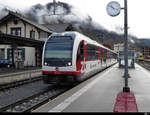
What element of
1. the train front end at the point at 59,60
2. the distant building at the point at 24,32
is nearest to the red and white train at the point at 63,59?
the train front end at the point at 59,60

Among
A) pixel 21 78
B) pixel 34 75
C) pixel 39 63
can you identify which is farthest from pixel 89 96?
pixel 39 63

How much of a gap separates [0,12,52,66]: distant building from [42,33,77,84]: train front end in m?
17.7

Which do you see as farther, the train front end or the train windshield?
the train windshield

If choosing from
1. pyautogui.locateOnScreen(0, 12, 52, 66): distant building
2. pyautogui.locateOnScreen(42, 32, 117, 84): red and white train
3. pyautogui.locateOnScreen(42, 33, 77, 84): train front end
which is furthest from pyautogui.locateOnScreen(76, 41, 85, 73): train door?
pyautogui.locateOnScreen(0, 12, 52, 66): distant building

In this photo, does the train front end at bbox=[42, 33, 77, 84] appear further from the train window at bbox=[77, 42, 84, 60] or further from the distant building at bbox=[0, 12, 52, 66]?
the distant building at bbox=[0, 12, 52, 66]

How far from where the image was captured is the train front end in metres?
10.1

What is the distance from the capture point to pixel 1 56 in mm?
29812

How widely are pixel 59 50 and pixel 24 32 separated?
70.6ft

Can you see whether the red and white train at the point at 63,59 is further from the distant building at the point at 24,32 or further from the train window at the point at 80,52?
the distant building at the point at 24,32

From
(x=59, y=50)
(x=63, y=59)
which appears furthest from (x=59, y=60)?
(x=59, y=50)

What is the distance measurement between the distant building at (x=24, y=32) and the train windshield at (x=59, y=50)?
17.7 m

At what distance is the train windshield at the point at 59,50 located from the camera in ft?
33.8

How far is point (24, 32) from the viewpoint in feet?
100

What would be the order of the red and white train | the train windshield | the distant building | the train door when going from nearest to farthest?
the red and white train
the train windshield
the train door
the distant building
